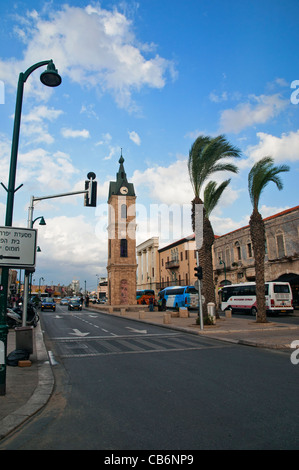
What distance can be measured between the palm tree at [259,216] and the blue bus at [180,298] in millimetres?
16928

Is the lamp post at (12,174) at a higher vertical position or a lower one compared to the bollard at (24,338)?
higher

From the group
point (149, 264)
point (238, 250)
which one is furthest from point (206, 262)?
point (149, 264)

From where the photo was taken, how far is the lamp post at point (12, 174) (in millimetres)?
5770

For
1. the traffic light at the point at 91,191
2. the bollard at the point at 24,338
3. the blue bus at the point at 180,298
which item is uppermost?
the traffic light at the point at 91,191

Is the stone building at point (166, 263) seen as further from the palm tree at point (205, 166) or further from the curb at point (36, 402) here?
the curb at point (36, 402)

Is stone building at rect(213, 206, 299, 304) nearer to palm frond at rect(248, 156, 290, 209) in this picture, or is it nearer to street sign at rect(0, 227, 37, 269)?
palm frond at rect(248, 156, 290, 209)

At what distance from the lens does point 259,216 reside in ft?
67.4

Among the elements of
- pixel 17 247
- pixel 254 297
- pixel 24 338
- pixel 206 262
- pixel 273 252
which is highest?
pixel 273 252

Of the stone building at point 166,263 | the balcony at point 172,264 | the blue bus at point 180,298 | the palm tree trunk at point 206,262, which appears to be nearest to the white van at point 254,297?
the blue bus at point 180,298

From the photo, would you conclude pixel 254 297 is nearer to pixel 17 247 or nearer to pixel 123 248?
pixel 17 247

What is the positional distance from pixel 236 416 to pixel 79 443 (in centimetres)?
220

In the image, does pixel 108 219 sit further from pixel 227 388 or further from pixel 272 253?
pixel 227 388

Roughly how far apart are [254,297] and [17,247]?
27.5 m

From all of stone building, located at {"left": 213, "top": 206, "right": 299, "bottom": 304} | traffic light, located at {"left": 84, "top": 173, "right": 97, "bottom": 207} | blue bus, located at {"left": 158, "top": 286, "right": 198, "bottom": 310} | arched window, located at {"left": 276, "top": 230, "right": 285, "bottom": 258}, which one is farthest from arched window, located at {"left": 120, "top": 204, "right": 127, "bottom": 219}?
traffic light, located at {"left": 84, "top": 173, "right": 97, "bottom": 207}
